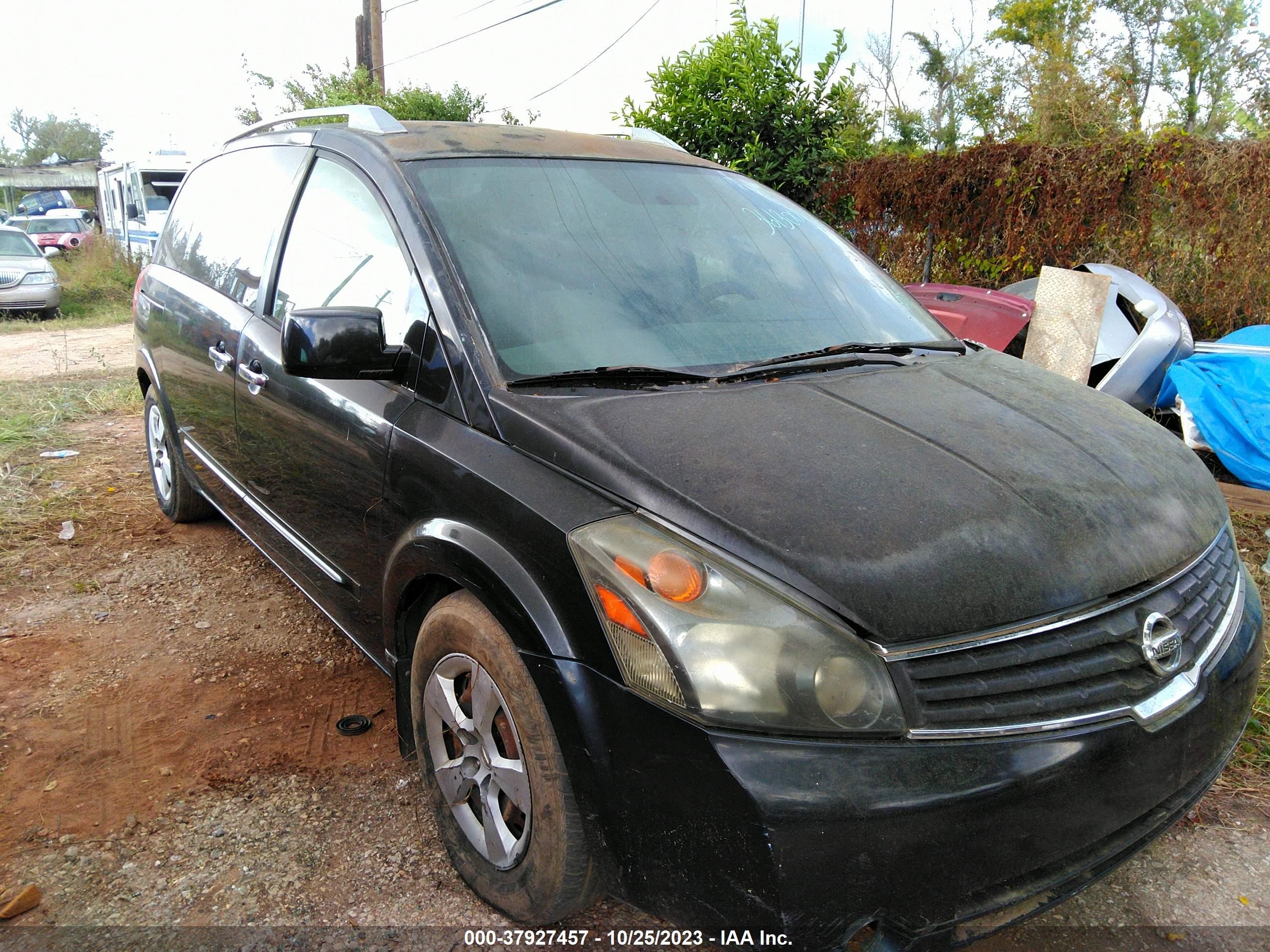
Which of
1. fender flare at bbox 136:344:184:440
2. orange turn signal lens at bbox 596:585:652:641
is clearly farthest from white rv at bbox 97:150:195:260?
orange turn signal lens at bbox 596:585:652:641

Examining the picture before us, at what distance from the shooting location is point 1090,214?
24.6 ft

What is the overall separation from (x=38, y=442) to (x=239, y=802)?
524 cm

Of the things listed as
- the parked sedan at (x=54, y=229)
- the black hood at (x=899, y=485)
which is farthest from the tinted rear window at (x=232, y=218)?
the parked sedan at (x=54, y=229)

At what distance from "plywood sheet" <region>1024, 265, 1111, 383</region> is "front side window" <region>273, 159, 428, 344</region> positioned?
4.35 meters

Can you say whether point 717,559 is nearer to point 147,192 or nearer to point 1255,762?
point 1255,762

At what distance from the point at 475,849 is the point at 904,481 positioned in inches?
50.0

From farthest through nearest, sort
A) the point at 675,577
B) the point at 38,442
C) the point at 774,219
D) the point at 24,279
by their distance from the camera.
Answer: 1. the point at 24,279
2. the point at 38,442
3. the point at 774,219
4. the point at 675,577

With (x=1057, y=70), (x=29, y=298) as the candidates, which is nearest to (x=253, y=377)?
(x=29, y=298)

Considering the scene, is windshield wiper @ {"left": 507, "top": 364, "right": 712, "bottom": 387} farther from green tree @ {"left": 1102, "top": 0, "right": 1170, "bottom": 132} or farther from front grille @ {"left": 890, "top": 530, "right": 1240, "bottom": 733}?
green tree @ {"left": 1102, "top": 0, "right": 1170, "bottom": 132}

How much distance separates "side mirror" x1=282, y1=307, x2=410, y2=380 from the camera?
218 cm

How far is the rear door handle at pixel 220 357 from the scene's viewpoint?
319cm

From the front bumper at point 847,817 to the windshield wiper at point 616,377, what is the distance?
0.70 metres

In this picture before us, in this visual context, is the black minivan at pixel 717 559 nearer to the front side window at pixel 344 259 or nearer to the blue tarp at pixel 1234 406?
the front side window at pixel 344 259

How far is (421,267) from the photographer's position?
7.55 feet
